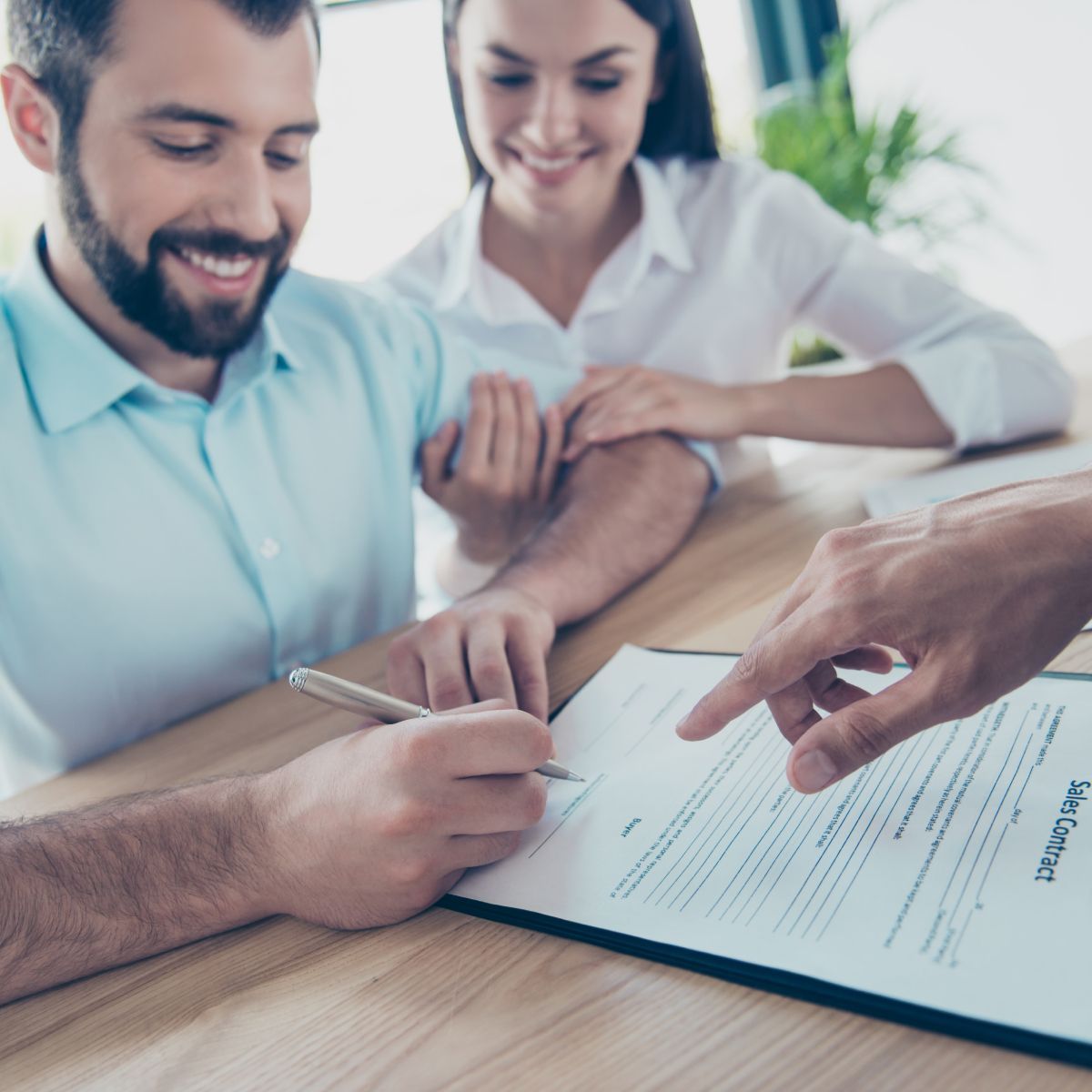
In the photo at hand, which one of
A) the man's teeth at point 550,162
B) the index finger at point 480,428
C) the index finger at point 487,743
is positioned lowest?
the index finger at point 487,743

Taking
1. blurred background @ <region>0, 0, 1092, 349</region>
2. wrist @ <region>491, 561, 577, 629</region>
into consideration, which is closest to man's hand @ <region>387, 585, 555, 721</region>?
wrist @ <region>491, 561, 577, 629</region>

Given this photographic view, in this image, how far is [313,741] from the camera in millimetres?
781

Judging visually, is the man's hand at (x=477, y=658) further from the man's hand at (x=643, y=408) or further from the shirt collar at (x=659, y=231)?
the shirt collar at (x=659, y=231)

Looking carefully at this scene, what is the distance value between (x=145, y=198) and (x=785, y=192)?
0.88 metres

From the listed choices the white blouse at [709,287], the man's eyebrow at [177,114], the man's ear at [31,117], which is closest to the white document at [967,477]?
the white blouse at [709,287]

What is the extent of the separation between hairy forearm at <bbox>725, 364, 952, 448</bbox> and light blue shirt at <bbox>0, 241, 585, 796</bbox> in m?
0.44

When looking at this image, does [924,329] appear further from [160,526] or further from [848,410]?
[160,526]

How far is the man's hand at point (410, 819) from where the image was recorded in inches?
21.4

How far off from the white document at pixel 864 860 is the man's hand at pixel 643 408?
0.57 m

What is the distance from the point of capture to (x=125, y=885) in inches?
23.1

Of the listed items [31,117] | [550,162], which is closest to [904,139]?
[550,162]

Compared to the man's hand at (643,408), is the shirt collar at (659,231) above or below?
above

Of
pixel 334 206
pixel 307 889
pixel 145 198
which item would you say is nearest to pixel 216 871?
pixel 307 889

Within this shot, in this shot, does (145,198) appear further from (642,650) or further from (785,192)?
(785,192)
